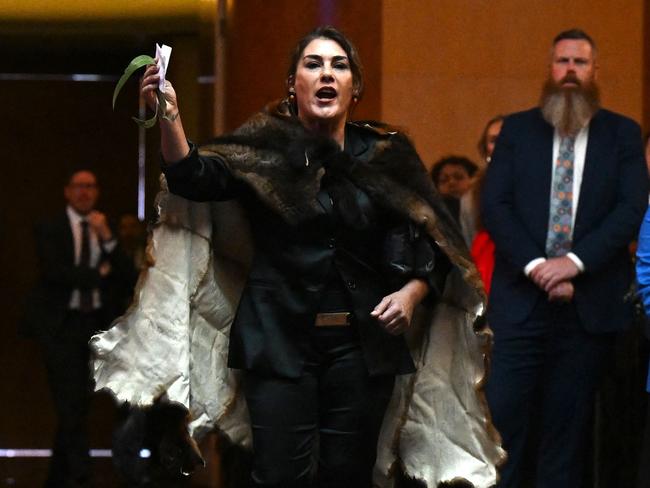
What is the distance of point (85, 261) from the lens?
9453mm

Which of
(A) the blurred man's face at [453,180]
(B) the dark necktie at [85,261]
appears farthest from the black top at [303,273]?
(B) the dark necktie at [85,261]

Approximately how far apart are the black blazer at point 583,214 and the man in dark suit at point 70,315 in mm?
2880

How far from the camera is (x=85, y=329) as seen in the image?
9.32 meters

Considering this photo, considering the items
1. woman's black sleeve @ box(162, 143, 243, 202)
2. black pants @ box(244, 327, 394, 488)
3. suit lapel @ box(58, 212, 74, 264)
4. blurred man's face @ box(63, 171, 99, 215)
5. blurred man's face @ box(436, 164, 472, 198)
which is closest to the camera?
woman's black sleeve @ box(162, 143, 243, 202)

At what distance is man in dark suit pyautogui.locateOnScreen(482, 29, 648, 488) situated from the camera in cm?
714

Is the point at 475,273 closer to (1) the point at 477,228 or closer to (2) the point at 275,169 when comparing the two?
(2) the point at 275,169

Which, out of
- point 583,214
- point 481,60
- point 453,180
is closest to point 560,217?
point 583,214

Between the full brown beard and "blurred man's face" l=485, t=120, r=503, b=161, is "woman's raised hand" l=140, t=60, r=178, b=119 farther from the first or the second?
"blurred man's face" l=485, t=120, r=503, b=161

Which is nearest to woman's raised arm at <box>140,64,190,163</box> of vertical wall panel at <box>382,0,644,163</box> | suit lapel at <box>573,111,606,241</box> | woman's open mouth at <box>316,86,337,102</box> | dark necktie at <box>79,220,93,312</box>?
woman's open mouth at <box>316,86,337,102</box>

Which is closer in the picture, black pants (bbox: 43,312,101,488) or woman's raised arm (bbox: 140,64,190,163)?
woman's raised arm (bbox: 140,64,190,163)

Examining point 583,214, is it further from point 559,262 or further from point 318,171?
point 318,171

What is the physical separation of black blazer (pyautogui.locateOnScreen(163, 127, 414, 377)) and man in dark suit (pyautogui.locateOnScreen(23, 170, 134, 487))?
3.95 meters

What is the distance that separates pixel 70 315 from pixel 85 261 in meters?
0.34

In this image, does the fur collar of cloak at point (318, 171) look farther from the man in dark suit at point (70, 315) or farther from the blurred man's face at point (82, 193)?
the blurred man's face at point (82, 193)
